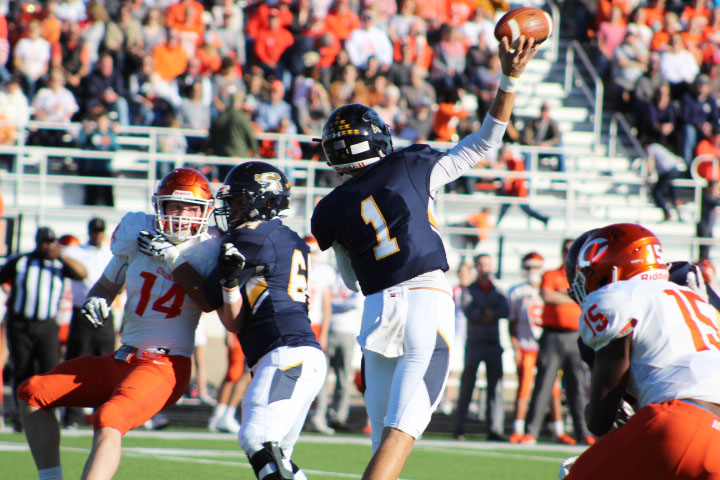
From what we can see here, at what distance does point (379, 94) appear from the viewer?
1356 centimetres

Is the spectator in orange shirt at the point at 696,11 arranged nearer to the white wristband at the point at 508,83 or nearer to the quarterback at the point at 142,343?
the white wristband at the point at 508,83

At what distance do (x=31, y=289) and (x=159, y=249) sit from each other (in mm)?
4780

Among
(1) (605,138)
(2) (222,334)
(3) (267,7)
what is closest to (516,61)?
(2) (222,334)

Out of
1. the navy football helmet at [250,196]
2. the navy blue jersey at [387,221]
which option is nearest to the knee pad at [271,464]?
the navy blue jersey at [387,221]

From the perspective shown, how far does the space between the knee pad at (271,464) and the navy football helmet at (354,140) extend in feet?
4.17

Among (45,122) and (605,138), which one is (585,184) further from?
(45,122)

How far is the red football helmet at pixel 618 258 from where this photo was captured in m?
3.44

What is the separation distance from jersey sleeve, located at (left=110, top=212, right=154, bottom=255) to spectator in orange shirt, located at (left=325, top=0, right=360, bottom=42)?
34.3ft

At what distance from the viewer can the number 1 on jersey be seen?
4.21 metres

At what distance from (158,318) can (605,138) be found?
12418mm

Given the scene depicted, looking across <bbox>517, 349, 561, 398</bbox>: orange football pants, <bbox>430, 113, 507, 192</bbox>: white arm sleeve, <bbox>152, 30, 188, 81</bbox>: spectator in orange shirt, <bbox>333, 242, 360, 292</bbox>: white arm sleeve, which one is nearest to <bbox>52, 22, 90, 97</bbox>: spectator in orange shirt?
<bbox>152, 30, 188, 81</bbox>: spectator in orange shirt

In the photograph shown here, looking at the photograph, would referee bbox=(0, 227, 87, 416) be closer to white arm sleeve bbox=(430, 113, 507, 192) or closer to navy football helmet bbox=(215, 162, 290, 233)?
navy football helmet bbox=(215, 162, 290, 233)

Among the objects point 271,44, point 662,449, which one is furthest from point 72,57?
point 662,449

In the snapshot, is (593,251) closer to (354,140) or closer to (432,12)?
(354,140)
